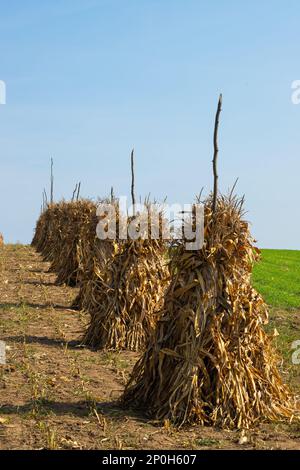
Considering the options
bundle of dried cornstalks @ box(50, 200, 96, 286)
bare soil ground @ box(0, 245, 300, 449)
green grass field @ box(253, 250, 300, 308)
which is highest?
bundle of dried cornstalks @ box(50, 200, 96, 286)

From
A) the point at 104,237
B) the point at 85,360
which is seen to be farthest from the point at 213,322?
the point at 104,237

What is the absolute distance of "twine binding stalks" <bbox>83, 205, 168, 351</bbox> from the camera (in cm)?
1177

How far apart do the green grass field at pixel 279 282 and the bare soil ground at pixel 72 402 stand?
7069 mm

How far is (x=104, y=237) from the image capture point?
1470 centimetres

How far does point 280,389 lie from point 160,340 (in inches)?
58.4

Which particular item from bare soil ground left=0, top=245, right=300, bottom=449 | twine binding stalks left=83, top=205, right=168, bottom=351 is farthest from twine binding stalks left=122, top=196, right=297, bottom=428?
twine binding stalks left=83, top=205, right=168, bottom=351

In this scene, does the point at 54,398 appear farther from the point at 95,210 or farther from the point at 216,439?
the point at 95,210

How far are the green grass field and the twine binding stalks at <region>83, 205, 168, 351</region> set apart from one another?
283 inches

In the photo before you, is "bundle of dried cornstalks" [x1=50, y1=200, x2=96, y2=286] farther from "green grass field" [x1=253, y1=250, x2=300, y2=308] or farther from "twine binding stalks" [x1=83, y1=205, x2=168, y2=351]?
"twine binding stalks" [x1=83, y1=205, x2=168, y2=351]

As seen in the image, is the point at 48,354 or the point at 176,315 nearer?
the point at 176,315

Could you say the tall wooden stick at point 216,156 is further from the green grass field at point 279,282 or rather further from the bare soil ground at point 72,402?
the green grass field at point 279,282

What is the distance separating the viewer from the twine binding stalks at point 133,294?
1177 centimetres

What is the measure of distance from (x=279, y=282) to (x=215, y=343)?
18588 millimetres

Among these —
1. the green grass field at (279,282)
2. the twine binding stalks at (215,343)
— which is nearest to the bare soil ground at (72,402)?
the twine binding stalks at (215,343)
